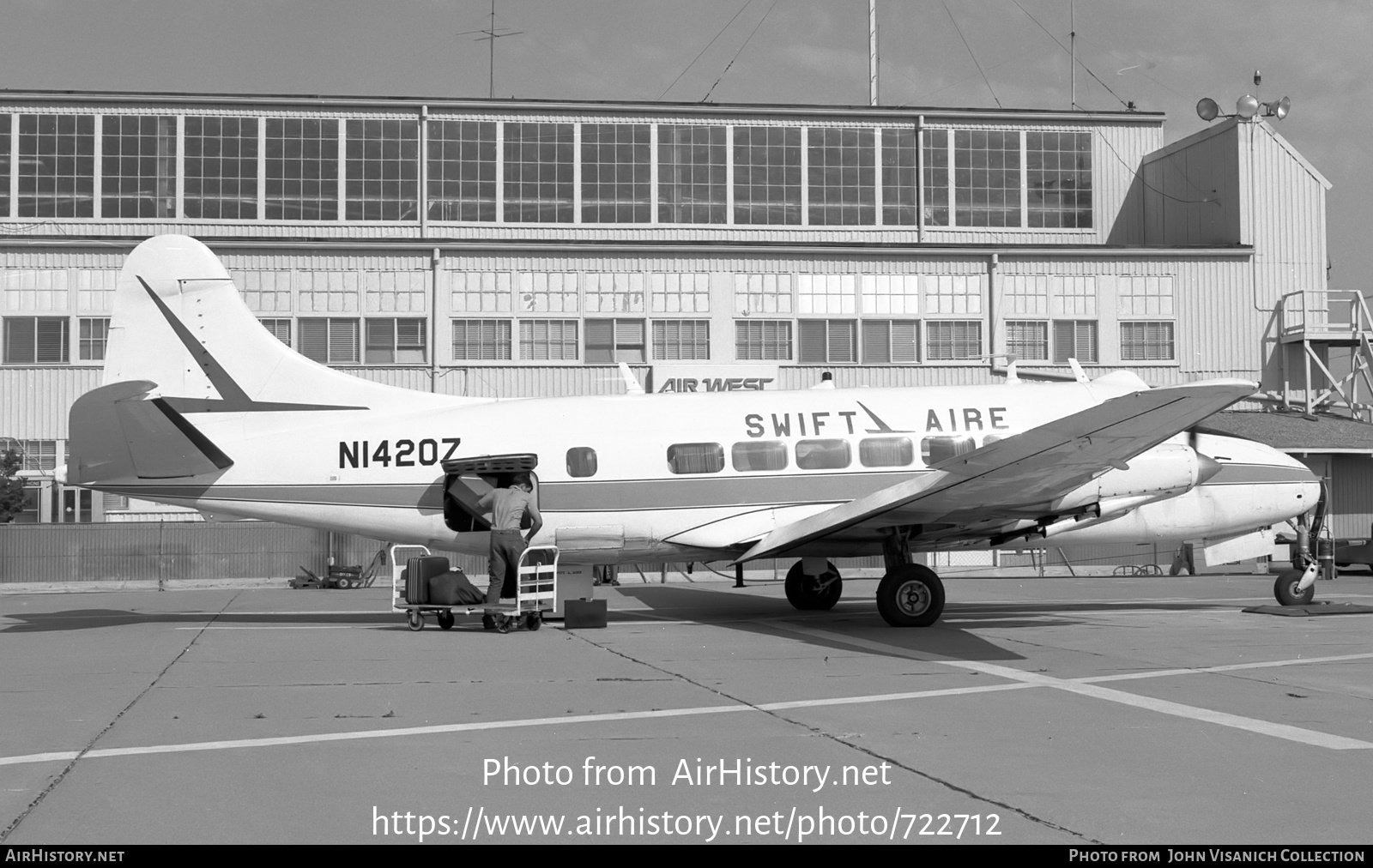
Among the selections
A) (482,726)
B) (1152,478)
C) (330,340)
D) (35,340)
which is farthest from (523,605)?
(35,340)

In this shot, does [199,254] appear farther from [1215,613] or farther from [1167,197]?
[1167,197]

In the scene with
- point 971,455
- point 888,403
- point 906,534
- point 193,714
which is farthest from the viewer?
point 888,403

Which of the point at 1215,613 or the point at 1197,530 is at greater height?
the point at 1197,530

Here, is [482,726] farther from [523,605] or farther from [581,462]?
[581,462]

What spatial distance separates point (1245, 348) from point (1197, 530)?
74.7ft

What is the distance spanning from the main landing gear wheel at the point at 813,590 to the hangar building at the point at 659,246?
16898 millimetres

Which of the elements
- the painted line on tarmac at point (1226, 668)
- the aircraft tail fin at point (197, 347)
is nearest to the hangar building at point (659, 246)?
the aircraft tail fin at point (197, 347)

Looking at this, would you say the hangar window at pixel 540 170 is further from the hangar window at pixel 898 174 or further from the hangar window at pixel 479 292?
the hangar window at pixel 898 174

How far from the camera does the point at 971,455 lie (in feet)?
42.8

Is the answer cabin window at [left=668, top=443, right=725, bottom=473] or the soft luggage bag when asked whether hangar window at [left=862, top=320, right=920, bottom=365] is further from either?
the soft luggage bag

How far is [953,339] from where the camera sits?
3597 cm

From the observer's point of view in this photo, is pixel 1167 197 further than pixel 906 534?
Yes

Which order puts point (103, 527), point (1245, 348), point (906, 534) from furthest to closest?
point (1245, 348) < point (103, 527) < point (906, 534)
